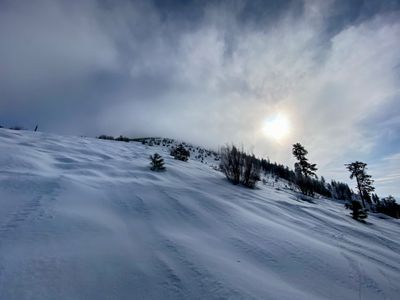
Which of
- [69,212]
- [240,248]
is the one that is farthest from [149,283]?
[69,212]

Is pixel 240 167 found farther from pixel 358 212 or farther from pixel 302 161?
pixel 302 161

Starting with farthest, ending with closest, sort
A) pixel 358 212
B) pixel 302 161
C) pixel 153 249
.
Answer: pixel 302 161
pixel 358 212
pixel 153 249

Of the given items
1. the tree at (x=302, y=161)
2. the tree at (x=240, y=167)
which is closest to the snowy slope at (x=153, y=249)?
the tree at (x=240, y=167)

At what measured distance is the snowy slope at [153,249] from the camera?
224 centimetres

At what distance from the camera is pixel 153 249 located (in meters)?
2.95

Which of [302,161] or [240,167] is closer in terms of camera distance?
[240,167]

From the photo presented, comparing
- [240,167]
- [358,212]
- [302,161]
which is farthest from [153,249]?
[302,161]

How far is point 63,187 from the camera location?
4.48m

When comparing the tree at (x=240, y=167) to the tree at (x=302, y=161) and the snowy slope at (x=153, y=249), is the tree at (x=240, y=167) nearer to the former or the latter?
the snowy slope at (x=153, y=249)

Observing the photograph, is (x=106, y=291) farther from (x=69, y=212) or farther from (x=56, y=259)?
(x=69, y=212)

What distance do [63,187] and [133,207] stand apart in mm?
1574

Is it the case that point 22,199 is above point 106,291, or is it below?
above

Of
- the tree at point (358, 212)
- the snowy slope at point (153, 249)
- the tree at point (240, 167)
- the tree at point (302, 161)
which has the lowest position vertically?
the snowy slope at point (153, 249)

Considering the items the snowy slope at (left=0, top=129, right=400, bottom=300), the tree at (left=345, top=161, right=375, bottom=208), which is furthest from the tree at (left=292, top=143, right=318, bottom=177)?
the snowy slope at (left=0, top=129, right=400, bottom=300)
